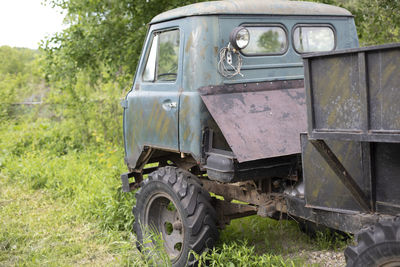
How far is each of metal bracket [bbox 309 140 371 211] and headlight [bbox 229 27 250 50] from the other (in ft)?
5.00

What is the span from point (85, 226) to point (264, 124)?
3229 mm

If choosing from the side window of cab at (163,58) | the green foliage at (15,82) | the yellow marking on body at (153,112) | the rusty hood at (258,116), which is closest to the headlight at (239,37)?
the rusty hood at (258,116)

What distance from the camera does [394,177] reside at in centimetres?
283

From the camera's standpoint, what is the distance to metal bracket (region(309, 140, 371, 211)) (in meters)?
2.99

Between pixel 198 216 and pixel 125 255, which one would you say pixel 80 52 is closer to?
pixel 125 255

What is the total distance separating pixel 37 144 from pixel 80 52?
3.03 metres

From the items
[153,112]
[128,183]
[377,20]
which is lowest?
[128,183]

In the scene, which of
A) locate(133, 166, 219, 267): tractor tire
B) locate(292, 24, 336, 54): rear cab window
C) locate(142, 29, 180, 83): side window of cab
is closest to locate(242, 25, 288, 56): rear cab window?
locate(292, 24, 336, 54): rear cab window

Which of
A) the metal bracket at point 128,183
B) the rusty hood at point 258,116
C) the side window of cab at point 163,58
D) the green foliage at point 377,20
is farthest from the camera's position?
the green foliage at point 377,20

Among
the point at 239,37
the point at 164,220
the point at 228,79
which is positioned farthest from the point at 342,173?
the point at 164,220

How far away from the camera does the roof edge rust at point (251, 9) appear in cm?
423

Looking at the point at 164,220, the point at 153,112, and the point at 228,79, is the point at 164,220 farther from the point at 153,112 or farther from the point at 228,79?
the point at 228,79

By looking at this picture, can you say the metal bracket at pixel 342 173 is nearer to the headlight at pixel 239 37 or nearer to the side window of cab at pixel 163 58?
the headlight at pixel 239 37

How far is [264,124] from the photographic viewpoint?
3.95m
